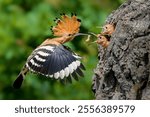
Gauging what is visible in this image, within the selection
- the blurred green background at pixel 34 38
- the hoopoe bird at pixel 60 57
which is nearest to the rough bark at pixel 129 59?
the hoopoe bird at pixel 60 57

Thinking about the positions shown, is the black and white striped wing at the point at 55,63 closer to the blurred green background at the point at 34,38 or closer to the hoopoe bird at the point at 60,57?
the hoopoe bird at the point at 60,57

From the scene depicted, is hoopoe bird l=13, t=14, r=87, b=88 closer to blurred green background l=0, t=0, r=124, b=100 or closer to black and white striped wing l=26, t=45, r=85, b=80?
black and white striped wing l=26, t=45, r=85, b=80

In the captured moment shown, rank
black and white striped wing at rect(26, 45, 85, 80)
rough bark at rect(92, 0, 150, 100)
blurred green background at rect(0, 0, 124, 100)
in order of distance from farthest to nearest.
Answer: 1. blurred green background at rect(0, 0, 124, 100)
2. black and white striped wing at rect(26, 45, 85, 80)
3. rough bark at rect(92, 0, 150, 100)


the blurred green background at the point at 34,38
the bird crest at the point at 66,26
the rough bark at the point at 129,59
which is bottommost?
the rough bark at the point at 129,59

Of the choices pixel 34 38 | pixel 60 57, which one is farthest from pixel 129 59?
pixel 34 38

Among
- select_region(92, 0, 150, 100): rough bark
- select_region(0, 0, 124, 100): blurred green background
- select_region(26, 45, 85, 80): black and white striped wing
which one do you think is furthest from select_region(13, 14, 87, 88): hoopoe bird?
select_region(0, 0, 124, 100): blurred green background

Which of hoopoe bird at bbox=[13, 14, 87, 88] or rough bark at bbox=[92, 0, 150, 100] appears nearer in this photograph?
rough bark at bbox=[92, 0, 150, 100]

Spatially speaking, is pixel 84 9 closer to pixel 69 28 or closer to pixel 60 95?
pixel 60 95
